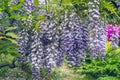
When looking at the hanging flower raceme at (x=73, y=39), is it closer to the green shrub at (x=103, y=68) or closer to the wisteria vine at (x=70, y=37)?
the wisteria vine at (x=70, y=37)

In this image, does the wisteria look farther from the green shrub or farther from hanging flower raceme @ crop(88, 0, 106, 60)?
the green shrub

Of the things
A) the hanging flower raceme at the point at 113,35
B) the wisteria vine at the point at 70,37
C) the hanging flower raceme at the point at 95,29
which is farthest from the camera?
the hanging flower raceme at the point at 113,35

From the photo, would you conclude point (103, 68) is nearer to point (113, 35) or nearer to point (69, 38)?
point (113, 35)

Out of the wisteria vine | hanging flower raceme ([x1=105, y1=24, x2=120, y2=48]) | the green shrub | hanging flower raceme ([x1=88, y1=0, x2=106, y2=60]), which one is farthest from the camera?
hanging flower raceme ([x1=105, y1=24, x2=120, y2=48])

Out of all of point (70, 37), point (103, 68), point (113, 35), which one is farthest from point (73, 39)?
point (113, 35)

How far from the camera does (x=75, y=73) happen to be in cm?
751

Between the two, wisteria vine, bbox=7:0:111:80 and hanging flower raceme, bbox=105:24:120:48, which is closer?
wisteria vine, bbox=7:0:111:80

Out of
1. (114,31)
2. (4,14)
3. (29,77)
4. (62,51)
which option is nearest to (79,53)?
(62,51)

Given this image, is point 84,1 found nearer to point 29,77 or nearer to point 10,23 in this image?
point 10,23

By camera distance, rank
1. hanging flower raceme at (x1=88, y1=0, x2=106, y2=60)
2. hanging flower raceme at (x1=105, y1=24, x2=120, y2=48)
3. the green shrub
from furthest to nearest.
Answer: hanging flower raceme at (x1=105, y1=24, x2=120, y2=48) → the green shrub → hanging flower raceme at (x1=88, y1=0, x2=106, y2=60)

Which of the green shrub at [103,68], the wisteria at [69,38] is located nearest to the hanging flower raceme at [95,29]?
the wisteria at [69,38]

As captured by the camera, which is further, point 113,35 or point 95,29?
point 113,35

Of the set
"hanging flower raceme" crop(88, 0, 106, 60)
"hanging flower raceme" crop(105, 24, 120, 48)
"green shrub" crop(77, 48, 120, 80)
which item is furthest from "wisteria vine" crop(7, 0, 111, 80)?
"hanging flower raceme" crop(105, 24, 120, 48)

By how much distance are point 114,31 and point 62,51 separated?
4859 millimetres
